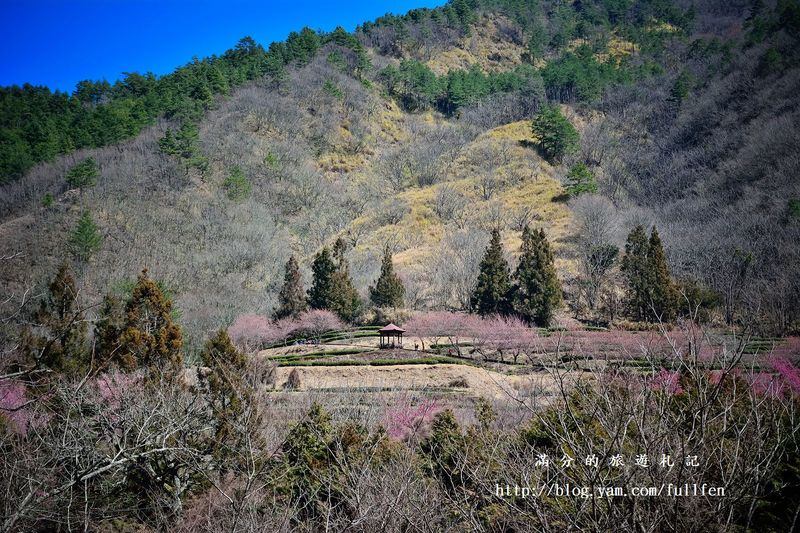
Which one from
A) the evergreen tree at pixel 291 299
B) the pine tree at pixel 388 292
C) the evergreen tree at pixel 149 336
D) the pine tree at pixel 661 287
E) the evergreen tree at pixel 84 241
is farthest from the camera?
the evergreen tree at pixel 84 241

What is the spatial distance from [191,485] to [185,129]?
6497 cm

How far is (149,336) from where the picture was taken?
1791cm

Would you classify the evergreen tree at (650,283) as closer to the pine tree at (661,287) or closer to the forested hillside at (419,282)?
the pine tree at (661,287)

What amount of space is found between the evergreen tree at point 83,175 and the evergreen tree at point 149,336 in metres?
45.2

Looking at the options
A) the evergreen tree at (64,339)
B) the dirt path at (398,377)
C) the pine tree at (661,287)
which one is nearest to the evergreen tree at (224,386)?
the evergreen tree at (64,339)

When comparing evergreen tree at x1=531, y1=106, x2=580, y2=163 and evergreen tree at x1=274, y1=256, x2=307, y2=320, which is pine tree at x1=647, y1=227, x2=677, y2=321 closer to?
evergreen tree at x1=274, y1=256, x2=307, y2=320

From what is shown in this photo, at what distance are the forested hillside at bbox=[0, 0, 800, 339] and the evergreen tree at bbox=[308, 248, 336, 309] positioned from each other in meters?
5.81

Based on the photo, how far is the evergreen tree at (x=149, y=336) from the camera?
17391 mm

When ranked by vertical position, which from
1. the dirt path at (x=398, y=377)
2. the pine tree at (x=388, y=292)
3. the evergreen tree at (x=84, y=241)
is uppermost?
the evergreen tree at (x=84, y=241)

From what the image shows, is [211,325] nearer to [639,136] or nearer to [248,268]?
[248,268]

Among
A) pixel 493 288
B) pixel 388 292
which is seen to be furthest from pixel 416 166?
pixel 493 288

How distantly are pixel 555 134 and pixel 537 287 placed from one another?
4186 centimetres

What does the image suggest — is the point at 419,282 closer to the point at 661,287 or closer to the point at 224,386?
the point at 661,287

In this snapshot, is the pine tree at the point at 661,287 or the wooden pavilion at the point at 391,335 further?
the pine tree at the point at 661,287
